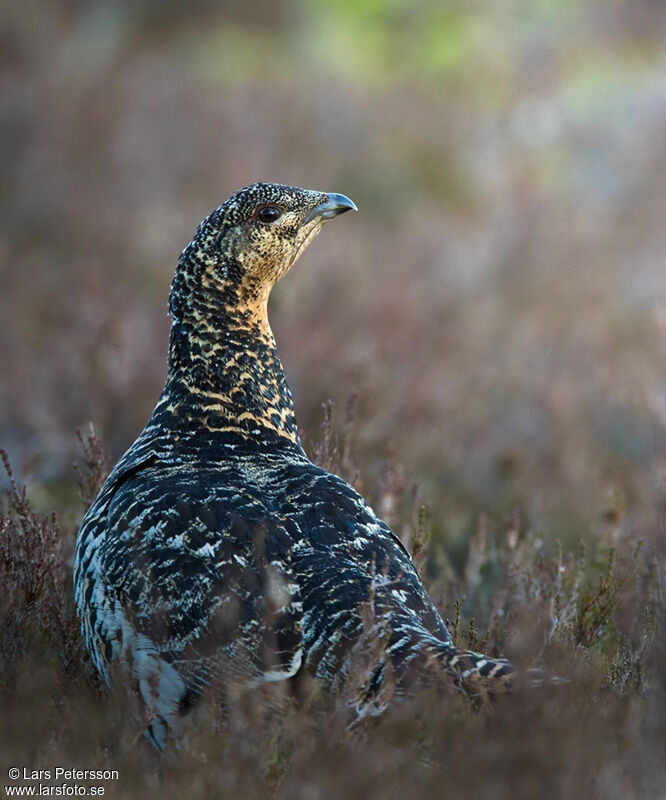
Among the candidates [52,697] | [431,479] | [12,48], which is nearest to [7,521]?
[52,697]

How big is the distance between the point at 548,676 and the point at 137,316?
685 centimetres

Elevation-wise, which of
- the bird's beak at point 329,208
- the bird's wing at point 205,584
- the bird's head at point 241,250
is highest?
the bird's beak at point 329,208

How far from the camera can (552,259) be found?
12094 millimetres

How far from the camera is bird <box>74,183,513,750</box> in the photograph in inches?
113

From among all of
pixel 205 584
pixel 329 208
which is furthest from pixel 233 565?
pixel 329 208

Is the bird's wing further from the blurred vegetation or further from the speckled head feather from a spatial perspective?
the speckled head feather

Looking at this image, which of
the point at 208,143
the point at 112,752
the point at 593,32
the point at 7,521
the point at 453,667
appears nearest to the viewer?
the point at 453,667

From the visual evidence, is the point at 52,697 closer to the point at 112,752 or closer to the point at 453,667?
the point at 112,752

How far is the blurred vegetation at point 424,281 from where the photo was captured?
399cm

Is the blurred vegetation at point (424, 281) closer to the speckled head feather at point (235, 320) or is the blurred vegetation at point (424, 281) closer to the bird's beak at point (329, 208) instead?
the speckled head feather at point (235, 320)

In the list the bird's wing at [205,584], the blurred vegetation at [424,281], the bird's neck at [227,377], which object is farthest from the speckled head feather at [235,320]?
the blurred vegetation at [424,281]

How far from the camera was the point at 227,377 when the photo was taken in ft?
12.6

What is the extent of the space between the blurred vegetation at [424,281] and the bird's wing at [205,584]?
0.36m

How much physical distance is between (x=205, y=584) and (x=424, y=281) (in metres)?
8.38
